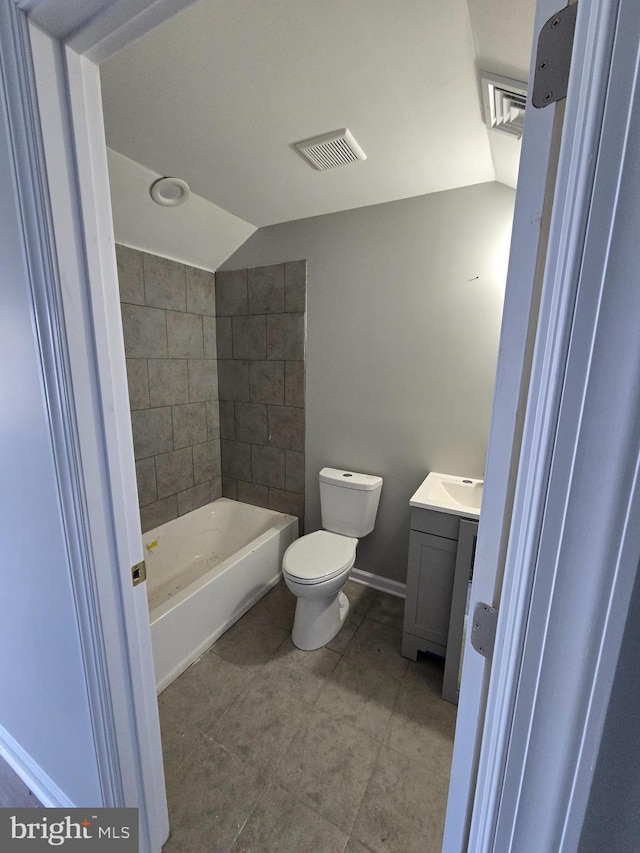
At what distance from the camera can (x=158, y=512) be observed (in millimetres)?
2400

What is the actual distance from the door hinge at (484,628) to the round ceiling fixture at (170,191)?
2.13m

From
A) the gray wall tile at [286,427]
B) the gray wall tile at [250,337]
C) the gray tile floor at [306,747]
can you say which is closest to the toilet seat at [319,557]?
the gray tile floor at [306,747]

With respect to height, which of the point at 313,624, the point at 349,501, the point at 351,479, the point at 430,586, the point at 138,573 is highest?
the point at 138,573

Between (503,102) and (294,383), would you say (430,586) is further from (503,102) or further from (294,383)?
(503,102)

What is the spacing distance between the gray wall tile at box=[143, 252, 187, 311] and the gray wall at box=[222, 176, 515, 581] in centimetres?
42

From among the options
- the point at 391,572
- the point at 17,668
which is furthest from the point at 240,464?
the point at 17,668

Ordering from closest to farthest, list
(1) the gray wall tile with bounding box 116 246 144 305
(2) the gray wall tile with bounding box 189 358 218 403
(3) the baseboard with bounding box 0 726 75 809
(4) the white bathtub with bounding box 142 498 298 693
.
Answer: (3) the baseboard with bounding box 0 726 75 809 < (4) the white bathtub with bounding box 142 498 298 693 < (1) the gray wall tile with bounding box 116 246 144 305 < (2) the gray wall tile with bounding box 189 358 218 403

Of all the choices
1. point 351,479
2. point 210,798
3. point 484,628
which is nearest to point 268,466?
point 351,479

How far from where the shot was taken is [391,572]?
90.1 inches

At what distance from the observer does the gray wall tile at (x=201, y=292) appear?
2.43m

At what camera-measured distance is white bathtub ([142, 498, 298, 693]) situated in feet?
5.46

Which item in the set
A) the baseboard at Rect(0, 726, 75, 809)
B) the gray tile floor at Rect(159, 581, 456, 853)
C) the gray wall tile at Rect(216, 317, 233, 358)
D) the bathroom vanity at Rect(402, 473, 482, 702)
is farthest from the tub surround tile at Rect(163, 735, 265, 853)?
the gray wall tile at Rect(216, 317, 233, 358)

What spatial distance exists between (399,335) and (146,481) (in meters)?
1.84

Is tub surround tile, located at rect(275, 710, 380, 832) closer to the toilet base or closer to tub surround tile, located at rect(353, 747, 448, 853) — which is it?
tub surround tile, located at rect(353, 747, 448, 853)
